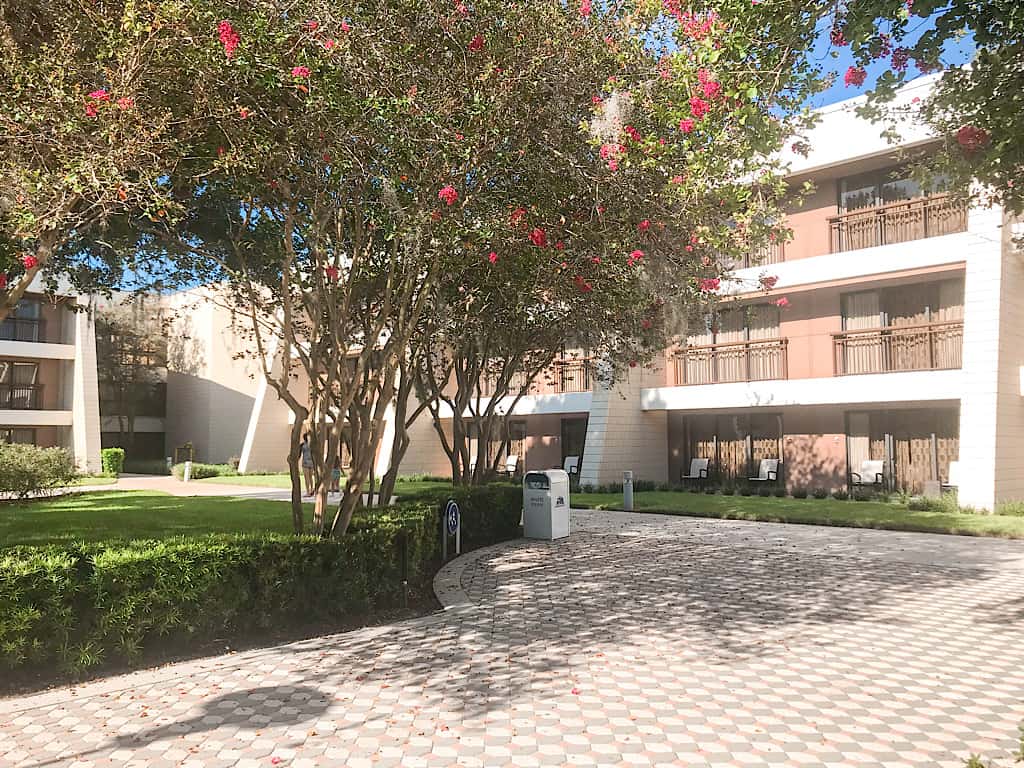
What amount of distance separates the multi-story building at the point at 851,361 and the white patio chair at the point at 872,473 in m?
0.33

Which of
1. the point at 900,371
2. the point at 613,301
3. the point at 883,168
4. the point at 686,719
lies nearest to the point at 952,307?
the point at 900,371

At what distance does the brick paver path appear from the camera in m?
4.68

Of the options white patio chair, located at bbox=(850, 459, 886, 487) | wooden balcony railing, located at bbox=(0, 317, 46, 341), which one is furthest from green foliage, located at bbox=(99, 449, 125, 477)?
white patio chair, located at bbox=(850, 459, 886, 487)

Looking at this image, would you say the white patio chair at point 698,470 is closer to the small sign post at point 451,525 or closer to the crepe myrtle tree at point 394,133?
the small sign post at point 451,525

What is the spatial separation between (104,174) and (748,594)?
26.7 ft

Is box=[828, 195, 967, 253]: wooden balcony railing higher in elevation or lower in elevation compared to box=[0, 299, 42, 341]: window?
higher

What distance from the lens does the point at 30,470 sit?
1888 cm

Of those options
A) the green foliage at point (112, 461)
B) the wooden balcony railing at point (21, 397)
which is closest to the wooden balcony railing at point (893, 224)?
the green foliage at point (112, 461)

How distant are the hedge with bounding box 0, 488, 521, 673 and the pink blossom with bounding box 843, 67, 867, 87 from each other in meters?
6.19

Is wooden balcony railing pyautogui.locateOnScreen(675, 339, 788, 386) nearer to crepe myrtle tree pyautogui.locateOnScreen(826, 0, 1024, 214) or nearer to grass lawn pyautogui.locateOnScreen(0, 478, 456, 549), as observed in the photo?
grass lawn pyautogui.locateOnScreen(0, 478, 456, 549)

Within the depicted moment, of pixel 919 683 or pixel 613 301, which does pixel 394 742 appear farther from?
pixel 613 301

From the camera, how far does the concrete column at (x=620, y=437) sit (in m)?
23.3

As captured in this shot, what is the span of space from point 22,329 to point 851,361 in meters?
32.6

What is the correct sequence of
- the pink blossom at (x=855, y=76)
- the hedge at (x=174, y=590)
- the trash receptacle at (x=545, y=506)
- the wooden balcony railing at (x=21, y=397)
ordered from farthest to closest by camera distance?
1. the wooden balcony railing at (x=21, y=397)
2. the trash receptacle at (x=545, y=506)
3. the hedge at (x=174, y=590)
4. the pink blossom at (x=855, y=76)
